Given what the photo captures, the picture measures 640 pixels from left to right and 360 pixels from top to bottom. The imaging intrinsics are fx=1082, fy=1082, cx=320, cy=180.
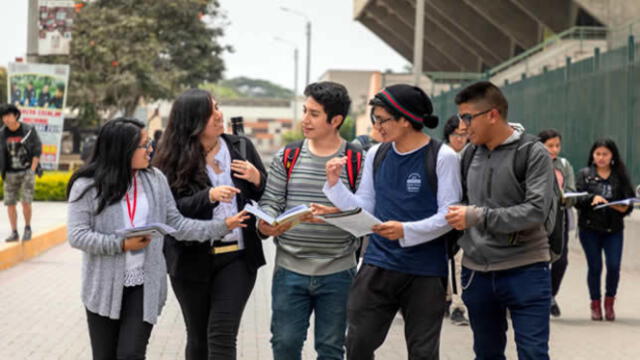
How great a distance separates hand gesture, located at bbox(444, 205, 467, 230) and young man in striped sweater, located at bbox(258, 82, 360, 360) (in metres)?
0.71

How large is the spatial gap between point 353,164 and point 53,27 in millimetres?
15007

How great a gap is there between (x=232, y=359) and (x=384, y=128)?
143 cm

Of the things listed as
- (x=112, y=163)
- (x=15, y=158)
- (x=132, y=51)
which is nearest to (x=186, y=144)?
(x=112, y=163)

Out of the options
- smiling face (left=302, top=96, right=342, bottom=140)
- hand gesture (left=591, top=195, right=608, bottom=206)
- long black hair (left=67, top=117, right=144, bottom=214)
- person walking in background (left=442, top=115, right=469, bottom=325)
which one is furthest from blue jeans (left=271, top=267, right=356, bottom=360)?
hand gesture (left=591, top=195, right=608, bottom=206)

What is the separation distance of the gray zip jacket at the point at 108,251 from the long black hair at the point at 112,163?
40 mm

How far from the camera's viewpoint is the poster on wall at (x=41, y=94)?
62.7 feet

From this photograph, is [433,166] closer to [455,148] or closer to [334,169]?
[334,169]

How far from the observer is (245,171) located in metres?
5.66

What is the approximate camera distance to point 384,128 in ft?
17.2

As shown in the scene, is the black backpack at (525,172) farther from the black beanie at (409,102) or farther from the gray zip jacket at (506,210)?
the black beanie at (409,102)

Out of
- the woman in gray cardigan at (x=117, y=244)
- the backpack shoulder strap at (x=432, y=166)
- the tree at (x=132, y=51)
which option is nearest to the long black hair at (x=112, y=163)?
the woman in gray cardigan at (x=117, y=244)

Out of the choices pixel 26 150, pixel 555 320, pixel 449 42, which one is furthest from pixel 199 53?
pixel 555 320

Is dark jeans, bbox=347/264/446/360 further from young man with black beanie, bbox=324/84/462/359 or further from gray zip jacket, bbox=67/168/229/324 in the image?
gray zip jacket, bbox=67/168/229/324

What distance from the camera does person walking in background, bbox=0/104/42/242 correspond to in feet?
45.8
